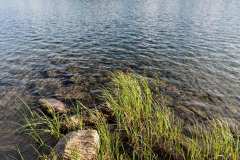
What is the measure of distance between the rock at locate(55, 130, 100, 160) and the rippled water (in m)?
3.23

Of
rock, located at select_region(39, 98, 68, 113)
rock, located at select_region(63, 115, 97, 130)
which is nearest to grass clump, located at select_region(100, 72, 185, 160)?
rock, located at select_region(63, 115, 97, 130)

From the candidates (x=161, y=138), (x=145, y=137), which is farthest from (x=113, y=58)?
(x=161, y=138)

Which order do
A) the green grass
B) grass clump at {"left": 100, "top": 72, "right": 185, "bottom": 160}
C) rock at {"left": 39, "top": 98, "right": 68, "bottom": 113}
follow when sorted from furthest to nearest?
rock at {"left": 39, "top": 98, "right": 68, "bottom": 113}
grass clump at {"left": 100, "top": 72, "right": 185, "bottom": 160}
the green grass

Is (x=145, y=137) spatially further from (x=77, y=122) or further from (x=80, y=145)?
(x=77, y=122)

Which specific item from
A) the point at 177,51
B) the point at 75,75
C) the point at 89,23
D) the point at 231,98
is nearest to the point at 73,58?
the point at 75,75

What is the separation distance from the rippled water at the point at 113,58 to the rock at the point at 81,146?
127 inches

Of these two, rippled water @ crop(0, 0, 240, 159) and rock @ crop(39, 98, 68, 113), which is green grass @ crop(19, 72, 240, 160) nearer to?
rock @ crop(39, 98, 68, 113)

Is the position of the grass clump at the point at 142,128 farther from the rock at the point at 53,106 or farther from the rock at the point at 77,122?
the rock at the point at 53,106

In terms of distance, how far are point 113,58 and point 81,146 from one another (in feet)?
54.7

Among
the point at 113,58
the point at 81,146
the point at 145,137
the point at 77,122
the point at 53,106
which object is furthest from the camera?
the point at 113,58

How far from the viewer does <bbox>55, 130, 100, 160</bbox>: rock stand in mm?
9001

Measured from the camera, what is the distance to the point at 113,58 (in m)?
25.3

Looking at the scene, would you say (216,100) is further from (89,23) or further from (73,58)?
(89,23)

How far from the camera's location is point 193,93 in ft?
55.4
